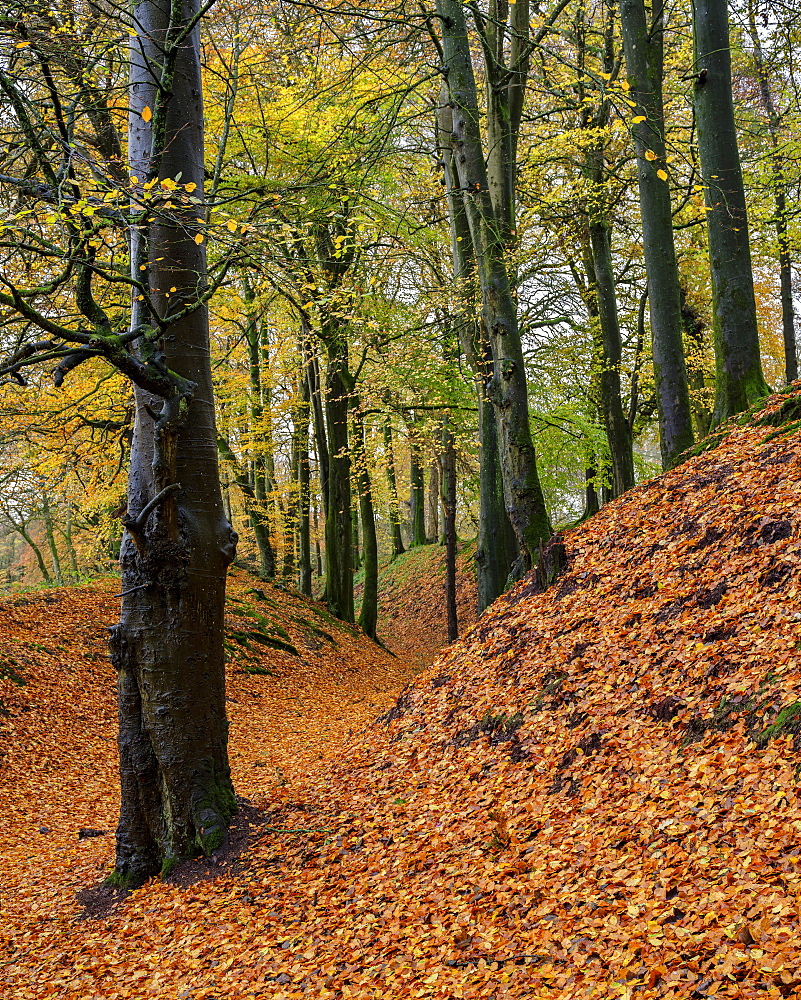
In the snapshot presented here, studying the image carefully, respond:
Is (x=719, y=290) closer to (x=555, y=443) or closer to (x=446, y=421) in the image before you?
(x=446, y=421)

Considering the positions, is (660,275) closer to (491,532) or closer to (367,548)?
(491,532)

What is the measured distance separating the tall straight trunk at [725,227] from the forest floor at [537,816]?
103cm

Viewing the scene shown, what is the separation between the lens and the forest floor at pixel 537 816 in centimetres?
326

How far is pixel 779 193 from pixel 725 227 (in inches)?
232

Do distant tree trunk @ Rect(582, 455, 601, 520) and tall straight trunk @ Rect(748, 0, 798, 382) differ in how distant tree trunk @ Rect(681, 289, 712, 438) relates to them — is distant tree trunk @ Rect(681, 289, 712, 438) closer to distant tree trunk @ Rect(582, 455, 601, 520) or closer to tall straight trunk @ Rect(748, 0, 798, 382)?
tall straight trunk @ Rect(748, 0, 798, 382)

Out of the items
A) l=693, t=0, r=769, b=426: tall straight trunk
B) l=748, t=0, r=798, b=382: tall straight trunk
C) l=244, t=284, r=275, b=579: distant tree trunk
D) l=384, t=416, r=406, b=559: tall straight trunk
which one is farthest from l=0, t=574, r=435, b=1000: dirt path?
l=748, t=0, r=798, b=382: tall straight trunk

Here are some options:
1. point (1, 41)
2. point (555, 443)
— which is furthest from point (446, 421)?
point (1, 41)

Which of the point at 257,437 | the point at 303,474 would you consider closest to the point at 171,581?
the point at 257,437

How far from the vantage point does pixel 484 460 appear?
11.1m

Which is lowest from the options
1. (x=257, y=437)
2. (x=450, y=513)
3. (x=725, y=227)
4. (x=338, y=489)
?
(x=450, y=513)

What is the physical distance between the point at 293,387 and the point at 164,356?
51.2 ft

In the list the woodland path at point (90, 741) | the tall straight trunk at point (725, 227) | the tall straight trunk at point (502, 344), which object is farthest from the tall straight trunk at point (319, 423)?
the tall straight trunk at point (725, 227)

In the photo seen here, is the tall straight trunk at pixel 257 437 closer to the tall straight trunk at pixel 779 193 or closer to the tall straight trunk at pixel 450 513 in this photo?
the tall straight trunk at pixel 450 513

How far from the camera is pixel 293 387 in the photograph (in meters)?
21.2
